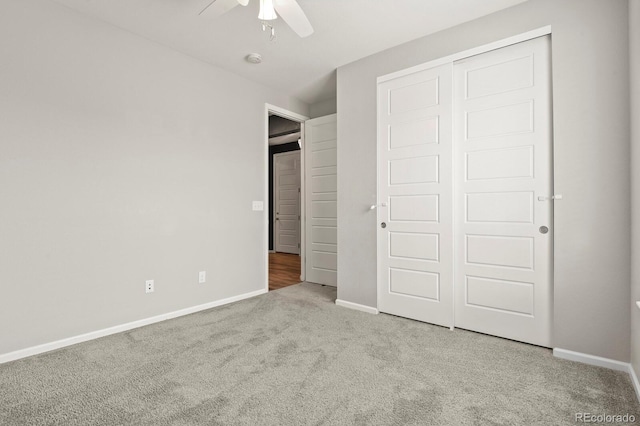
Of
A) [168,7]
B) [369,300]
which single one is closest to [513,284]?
[369,300]

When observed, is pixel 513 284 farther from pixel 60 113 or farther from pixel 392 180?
pixel 60 113

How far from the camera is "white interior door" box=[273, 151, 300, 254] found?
737 centimetres

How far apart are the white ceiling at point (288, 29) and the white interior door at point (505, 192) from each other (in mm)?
537

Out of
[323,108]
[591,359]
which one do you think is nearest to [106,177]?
[323,108]

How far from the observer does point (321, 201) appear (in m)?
4.43

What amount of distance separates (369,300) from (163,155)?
2.54m

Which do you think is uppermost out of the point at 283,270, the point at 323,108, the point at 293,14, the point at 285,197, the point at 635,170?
the point at 323,108

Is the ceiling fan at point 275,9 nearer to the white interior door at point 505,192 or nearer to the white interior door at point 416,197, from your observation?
the white interior door at point 416,197

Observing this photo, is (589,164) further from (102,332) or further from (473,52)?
(102,332)

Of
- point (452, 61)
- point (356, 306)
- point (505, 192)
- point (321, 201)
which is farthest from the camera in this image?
point (321, 201)

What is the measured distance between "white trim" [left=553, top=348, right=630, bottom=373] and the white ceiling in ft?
8.61

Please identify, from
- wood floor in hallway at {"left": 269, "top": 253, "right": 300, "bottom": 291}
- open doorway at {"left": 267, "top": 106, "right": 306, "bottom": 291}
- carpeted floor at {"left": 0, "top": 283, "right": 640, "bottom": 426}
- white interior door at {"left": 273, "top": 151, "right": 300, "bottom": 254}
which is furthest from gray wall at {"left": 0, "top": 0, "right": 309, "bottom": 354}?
white interior door at {"left": 273, "top": 151, "right": 300, "bottom": 254}

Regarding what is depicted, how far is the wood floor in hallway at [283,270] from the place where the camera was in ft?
14.8

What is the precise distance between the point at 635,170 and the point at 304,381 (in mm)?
2379
